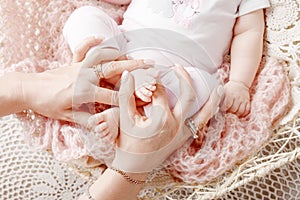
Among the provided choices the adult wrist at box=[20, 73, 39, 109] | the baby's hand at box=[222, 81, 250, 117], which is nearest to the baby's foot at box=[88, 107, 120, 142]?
A: the adult wrist at box=[20, 73, 39, 109]

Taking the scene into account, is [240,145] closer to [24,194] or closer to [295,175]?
[295,175]

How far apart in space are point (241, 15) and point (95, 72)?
1.12ft

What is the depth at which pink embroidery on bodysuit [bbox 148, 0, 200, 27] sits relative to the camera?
111cm

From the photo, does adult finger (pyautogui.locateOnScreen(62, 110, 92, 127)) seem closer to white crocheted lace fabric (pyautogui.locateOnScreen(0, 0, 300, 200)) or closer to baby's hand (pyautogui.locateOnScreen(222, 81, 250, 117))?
white crocheted lace fabric (pyautogui.locateOnScreen(0, 0, 300, 200))

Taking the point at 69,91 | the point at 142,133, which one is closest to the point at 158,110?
the point at 142,133

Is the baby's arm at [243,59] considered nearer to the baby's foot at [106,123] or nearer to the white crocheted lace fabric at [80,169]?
the white crocheted lace fabric at [80,169]

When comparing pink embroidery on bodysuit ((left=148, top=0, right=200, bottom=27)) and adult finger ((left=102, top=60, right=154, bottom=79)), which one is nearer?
adult finger ((left=102, top=60, right=154, bottom=79))

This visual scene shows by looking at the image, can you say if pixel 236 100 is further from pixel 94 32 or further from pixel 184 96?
pixel 94 32

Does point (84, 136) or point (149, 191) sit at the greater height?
point (84, 136)

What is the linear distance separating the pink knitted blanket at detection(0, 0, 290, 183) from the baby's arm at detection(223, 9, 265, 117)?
20 millimetres

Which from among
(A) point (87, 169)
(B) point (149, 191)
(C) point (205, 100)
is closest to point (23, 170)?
(A) point (87, 169)

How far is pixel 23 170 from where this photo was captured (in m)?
1.13

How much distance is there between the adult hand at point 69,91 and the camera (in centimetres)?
97

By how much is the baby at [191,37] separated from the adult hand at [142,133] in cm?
6
